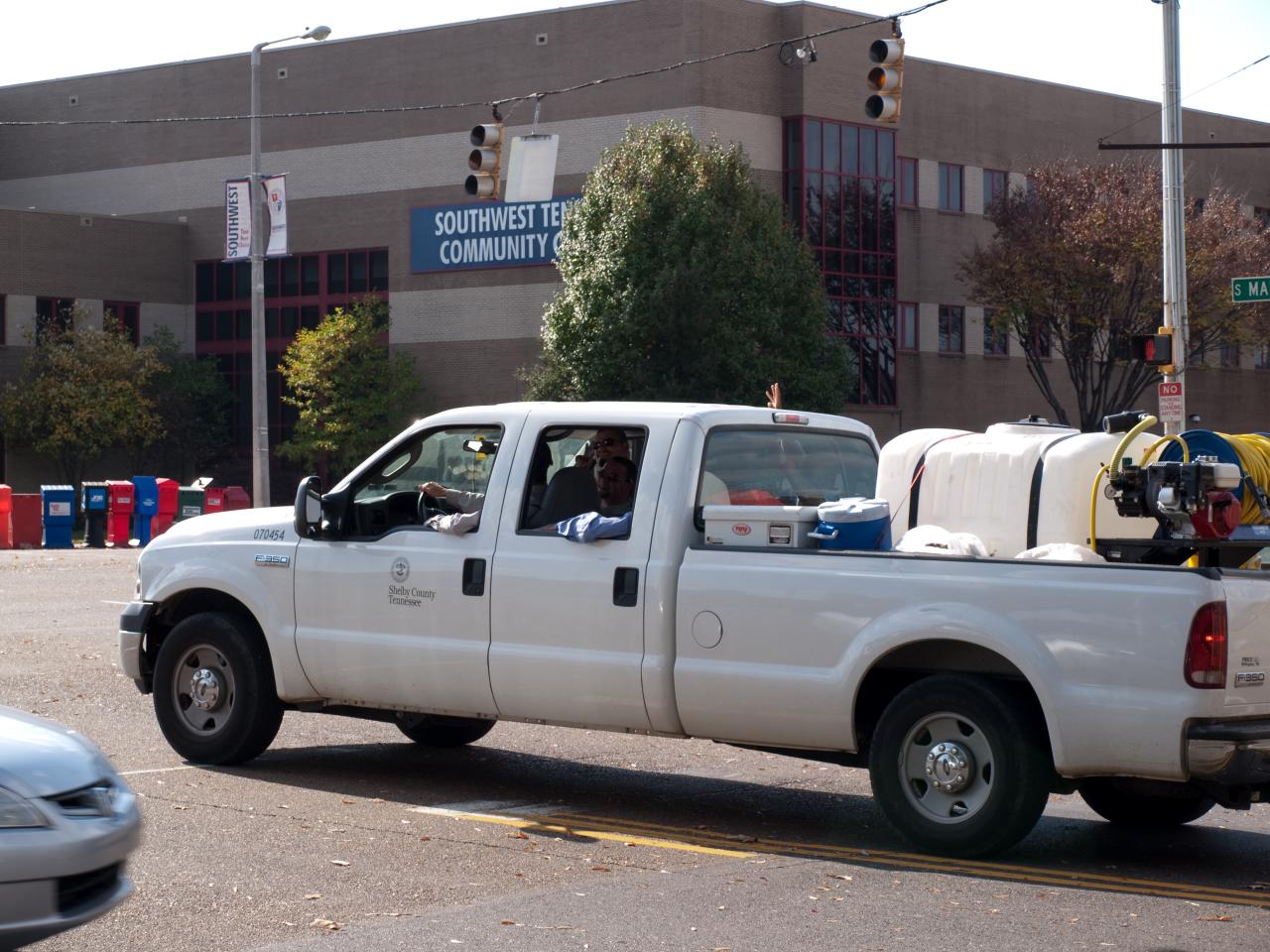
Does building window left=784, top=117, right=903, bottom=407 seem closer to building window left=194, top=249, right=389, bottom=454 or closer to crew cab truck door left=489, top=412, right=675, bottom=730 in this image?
building window left=194, top=249, right=389, bottom=454

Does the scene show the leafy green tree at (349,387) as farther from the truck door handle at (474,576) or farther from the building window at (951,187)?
the truck door handle at (474,576)

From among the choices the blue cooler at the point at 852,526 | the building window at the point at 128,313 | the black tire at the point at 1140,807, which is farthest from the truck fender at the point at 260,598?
the building window at the point at 128,313

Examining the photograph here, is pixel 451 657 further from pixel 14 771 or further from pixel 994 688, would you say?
pixel 14 771

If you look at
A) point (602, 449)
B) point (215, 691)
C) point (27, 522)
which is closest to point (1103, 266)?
point (27, 522)

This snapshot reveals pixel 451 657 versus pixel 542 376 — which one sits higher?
pixel 542 376

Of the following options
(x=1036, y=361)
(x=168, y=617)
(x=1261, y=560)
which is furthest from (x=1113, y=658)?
(x=1036, y=361)

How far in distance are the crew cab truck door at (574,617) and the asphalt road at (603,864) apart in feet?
1.90

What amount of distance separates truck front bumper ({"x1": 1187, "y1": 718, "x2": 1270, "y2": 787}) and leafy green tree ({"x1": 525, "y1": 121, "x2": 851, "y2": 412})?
33.9 meters

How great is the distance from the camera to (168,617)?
416 inches

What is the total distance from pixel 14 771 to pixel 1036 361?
152ft

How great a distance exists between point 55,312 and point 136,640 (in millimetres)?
47607

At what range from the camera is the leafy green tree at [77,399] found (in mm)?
51625

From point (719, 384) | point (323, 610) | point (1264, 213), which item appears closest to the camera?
point (323, 610)

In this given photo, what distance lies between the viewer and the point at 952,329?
5438 cm
